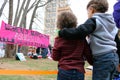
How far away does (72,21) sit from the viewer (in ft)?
12.7

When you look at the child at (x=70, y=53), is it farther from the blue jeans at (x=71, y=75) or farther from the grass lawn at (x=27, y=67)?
the grass lawn at (x=27, y=67)

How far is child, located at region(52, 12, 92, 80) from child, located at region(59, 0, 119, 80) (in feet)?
0.29

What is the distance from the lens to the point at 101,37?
3.81 m

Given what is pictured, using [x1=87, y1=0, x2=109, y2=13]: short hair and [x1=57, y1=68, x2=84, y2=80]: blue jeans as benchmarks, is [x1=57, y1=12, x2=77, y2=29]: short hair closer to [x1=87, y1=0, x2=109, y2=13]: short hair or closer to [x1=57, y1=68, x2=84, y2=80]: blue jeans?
[x1=87, y1=0, x2=109, y2=13]: short hair

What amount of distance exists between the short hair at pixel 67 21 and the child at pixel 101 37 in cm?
13

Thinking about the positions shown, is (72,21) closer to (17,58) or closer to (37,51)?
(17,58)

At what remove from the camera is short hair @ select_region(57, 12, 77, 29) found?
387 cm

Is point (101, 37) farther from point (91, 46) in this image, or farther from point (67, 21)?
point (67, 21)

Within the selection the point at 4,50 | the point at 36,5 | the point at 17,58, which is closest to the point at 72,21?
the point at 17,58

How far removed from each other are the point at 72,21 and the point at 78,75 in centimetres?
56

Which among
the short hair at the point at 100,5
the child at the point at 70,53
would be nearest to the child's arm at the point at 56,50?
the child at the point at 70,53

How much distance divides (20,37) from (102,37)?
57.4 feet

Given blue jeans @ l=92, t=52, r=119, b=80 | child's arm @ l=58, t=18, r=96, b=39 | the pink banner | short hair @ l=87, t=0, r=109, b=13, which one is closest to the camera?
child's arm @ l=58, t=18, r=96, b=39

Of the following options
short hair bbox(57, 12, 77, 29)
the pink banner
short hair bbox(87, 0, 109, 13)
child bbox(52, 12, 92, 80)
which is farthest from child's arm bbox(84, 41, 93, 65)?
the pink banner
